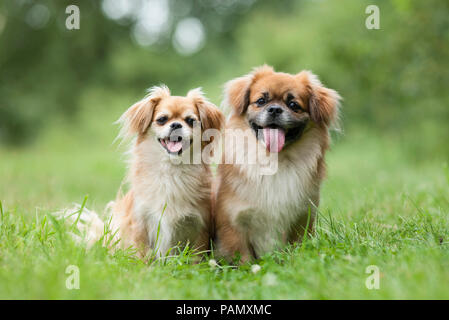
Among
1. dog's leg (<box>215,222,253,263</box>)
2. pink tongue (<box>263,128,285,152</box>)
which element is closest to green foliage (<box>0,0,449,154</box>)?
pink tongue (<box>263,128,285,152</box>)

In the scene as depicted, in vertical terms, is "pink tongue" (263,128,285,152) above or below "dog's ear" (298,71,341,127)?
below

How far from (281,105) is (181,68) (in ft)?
54.1

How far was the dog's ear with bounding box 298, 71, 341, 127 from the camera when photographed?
3344mm

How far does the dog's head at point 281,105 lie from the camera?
321cm

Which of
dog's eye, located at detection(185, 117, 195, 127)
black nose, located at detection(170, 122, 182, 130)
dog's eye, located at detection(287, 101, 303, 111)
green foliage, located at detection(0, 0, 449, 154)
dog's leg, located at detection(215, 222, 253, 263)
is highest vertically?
green foliage, located at detection(0, 0, 449, 154)

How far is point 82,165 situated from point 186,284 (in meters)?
7.25

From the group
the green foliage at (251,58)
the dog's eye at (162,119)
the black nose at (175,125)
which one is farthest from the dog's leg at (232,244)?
the green foliage at (251,58)

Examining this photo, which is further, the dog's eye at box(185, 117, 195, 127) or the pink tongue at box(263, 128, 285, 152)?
the dog's eye at box(185, 117, 195, 127)

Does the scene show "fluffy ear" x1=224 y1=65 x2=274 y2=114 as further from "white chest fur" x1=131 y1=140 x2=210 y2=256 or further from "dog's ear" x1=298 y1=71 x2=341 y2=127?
"white chest fur" x1=131 y1=140 x2=210 y2=256

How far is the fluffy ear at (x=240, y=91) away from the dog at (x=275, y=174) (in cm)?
1

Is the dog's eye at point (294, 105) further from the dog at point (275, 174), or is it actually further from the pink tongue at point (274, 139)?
the pink tongue at point (274, 139)

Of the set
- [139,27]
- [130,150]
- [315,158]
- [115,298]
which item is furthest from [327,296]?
[139,27]

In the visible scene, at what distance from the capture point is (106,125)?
14.8 m
